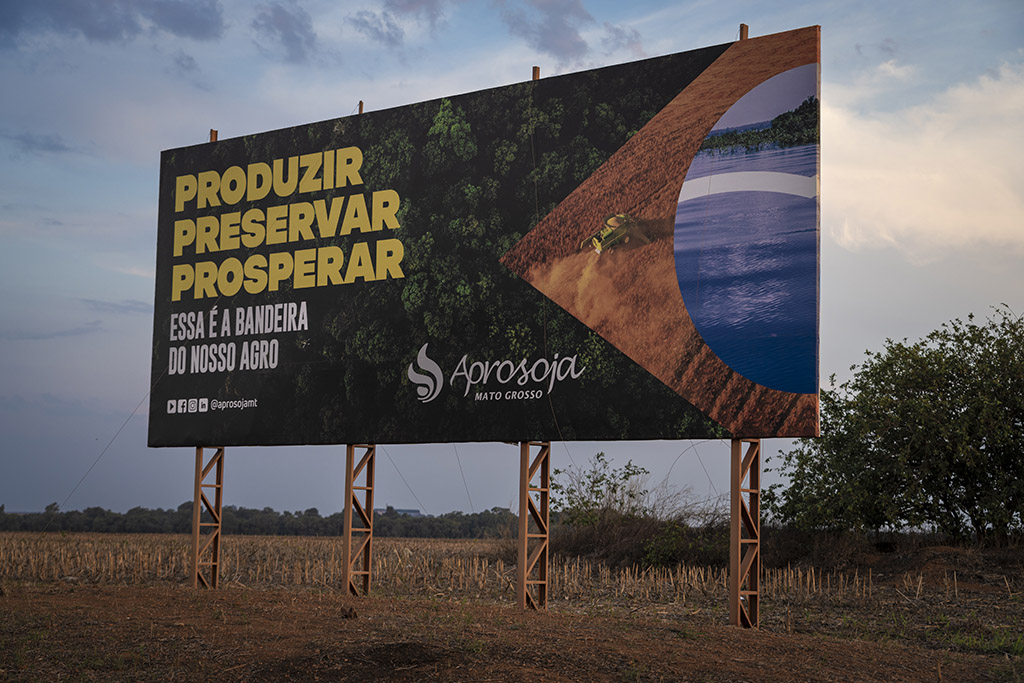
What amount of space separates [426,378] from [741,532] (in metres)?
6.09

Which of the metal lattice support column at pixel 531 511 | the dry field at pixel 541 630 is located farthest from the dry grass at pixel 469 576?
the metal lattice support column at pixel 531 511

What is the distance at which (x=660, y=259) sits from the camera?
15312 mm

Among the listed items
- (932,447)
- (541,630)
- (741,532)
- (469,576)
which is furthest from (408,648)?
(932,447)

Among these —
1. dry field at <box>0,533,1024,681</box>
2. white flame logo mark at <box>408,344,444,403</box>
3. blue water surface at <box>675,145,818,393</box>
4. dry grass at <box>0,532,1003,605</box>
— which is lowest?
dry grass at <box>0,532,1003,605</box>

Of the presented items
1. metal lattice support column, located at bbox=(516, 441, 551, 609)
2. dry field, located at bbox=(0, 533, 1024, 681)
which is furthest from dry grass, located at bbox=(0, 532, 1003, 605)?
metal lattice support column, located at bbox=(516, 441, 551, 609)

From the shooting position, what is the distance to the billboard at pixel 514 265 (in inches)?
574

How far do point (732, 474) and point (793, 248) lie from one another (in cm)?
347

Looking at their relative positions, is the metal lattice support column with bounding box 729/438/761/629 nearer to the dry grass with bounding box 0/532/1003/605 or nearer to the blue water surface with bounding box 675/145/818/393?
the blue water surface with bounding box 675/145/818/393

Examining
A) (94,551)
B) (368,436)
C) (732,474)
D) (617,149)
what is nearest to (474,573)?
(368,436)

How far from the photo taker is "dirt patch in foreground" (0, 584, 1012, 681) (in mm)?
10711

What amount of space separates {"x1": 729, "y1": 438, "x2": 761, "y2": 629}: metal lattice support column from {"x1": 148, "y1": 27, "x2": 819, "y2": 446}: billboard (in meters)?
0.53

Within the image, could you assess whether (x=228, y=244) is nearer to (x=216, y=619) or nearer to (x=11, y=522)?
(x=216, y=619)

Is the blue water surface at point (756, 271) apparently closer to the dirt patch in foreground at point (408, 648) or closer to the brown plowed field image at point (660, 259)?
the brown plowed field image at point (660, 259)

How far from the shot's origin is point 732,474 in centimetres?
1452
